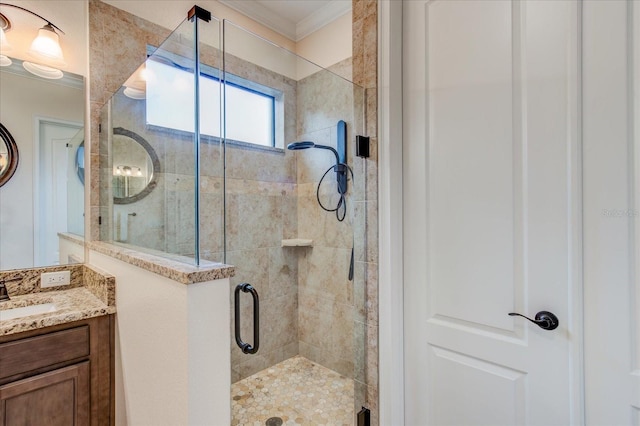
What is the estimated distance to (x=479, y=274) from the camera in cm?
127

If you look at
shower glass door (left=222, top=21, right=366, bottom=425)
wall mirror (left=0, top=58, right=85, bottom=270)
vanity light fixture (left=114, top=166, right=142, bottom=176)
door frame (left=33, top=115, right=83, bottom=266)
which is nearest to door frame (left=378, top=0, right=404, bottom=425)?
shower glass door (left=222, top=21, right=366, bottom=425)

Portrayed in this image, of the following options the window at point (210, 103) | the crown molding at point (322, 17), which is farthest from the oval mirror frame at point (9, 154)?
the crown molding at point (322, 17)

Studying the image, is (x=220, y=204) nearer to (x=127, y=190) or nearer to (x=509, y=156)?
(x=127, y=190)

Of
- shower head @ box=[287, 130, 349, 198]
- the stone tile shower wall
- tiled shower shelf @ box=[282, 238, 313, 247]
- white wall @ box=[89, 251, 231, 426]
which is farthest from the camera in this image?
tiled shower shelf @ box=[282, 238, 313, 247]

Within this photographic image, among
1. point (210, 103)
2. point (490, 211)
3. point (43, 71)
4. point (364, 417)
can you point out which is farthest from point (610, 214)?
point (43, 71)

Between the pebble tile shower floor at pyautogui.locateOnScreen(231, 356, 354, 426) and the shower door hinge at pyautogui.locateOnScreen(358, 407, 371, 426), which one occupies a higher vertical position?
the shower door hinge at pyautogui.locateOnScreen(358, 407, 371, 426)

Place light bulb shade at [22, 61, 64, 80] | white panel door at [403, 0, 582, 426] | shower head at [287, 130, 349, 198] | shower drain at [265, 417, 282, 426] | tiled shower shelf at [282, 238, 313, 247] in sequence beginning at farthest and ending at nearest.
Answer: tiled shower shelf at [282, 238, 313, 247]
shower head at [287, 130, 349, 198]
shower drain at [265, 417, 282, 426]
light bulb shade at [22, 61, 64, 80]
white panel door at [403, 0, 582, 426]

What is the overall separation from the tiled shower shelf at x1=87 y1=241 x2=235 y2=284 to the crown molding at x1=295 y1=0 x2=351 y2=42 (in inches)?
88.3

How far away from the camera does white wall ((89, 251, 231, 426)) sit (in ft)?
3.18

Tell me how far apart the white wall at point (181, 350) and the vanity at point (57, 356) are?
34 cm

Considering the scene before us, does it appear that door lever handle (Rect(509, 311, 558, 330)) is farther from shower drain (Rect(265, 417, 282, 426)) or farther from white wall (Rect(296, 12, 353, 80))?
white wall (Rect(296, 12, 353, 80))

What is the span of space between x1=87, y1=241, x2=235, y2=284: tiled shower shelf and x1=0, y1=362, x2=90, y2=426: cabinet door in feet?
1.93

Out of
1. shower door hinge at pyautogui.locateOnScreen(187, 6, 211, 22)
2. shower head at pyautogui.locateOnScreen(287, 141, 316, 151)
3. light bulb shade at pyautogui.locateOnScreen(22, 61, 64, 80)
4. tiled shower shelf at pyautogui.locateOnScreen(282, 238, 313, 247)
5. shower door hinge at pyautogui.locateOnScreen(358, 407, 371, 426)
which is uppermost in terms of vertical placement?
light bulb shade at pyautogui.locateOnScreen(22, 61, 64, 80)

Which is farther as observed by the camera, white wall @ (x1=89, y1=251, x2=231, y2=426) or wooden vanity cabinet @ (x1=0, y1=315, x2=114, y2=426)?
wooden vanity cabinet @ (x1=0, y1=315, x2=114, y2=426)
